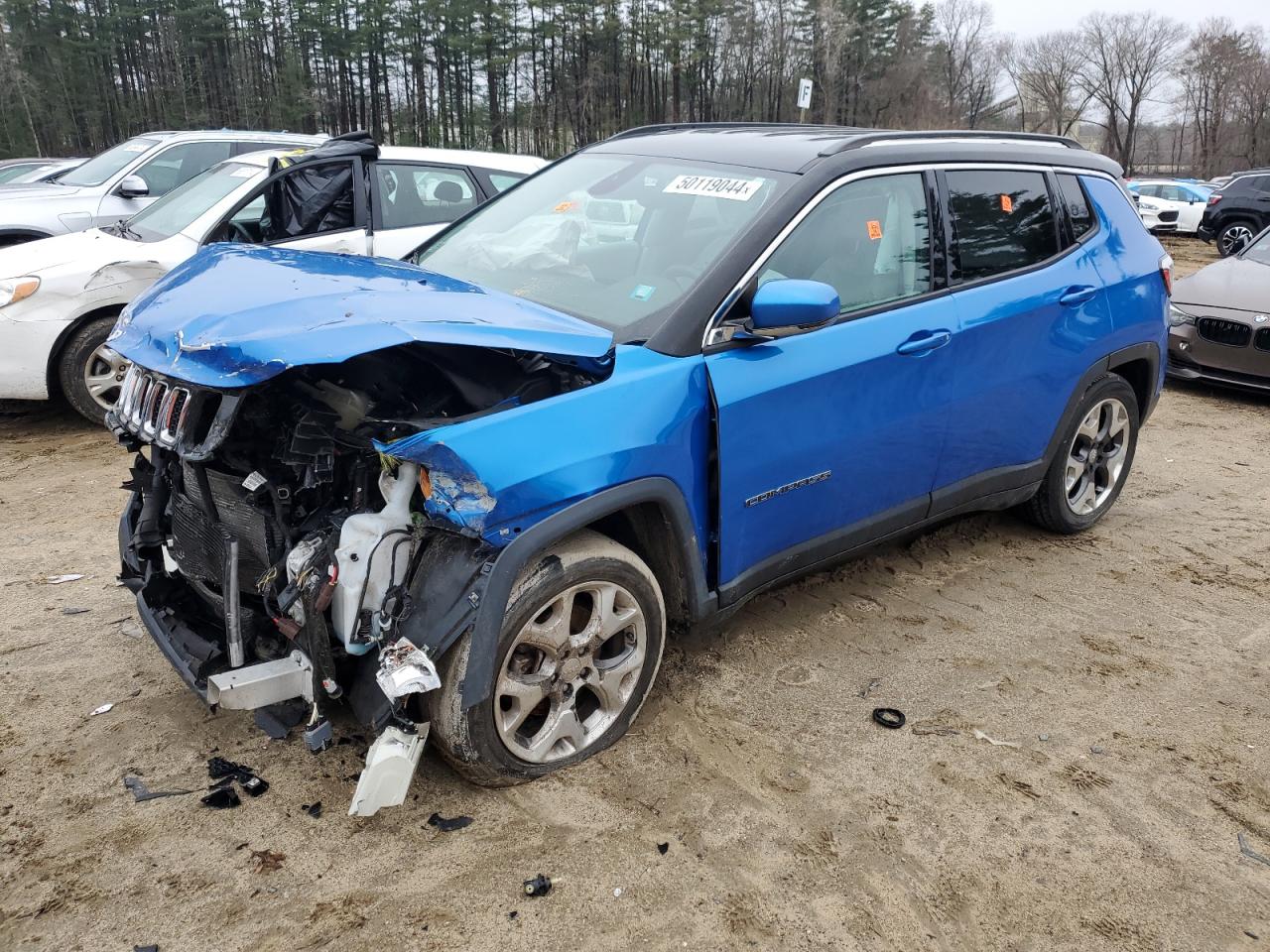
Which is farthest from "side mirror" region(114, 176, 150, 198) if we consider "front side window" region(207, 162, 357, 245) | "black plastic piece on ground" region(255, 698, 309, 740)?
"black plastic piece on ground" region(255, 698, 309, 740)

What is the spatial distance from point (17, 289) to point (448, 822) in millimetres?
4934

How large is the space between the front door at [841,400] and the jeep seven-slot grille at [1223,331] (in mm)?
5823

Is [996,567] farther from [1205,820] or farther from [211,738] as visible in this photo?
[211,738]

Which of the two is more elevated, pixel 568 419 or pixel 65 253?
pixel 65 253

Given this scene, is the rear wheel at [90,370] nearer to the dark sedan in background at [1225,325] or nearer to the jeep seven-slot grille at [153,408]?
the jeep seven-slot grille at [153,408]

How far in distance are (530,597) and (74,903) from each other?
1321 mm

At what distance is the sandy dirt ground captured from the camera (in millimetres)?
2342

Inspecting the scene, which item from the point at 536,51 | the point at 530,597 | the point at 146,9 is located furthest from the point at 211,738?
the point at 146,9

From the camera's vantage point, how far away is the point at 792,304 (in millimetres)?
2838

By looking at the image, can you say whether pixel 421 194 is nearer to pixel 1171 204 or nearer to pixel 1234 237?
pixel 1234 237

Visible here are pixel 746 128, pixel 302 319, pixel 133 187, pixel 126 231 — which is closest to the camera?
pixel 302 319

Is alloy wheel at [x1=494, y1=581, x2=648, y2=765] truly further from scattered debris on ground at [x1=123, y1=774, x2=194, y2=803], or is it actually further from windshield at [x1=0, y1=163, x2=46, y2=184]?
windshield at [x1=0, y1=163, x2=46, y2=184]

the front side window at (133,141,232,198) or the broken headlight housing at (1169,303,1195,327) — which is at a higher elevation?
the front side window at (133,141,232,198)

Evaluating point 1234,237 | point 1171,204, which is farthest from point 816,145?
point 1171,204
